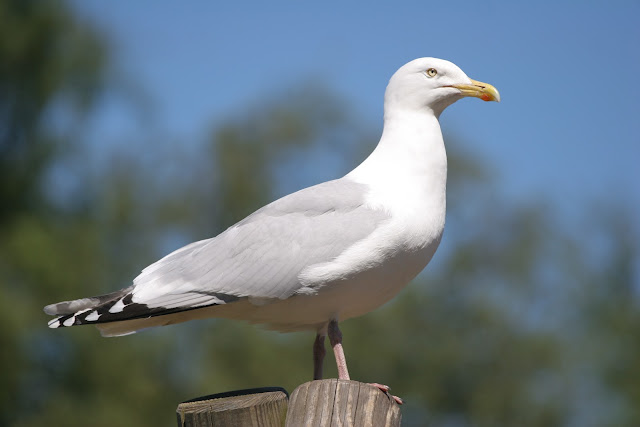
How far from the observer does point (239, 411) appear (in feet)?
10.3

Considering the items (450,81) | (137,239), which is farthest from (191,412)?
(137,239)

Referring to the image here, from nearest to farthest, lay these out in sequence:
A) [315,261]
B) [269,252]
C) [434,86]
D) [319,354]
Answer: [315,261] → [269,252] → [319,354] → [434,86]

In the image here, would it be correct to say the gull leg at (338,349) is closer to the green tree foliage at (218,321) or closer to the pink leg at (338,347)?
the pink leg at (338,347)

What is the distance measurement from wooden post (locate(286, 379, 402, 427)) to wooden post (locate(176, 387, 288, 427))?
8 centimetres

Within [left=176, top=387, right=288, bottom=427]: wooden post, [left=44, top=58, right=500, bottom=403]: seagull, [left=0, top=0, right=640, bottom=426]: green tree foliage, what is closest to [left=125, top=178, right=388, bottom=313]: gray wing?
[left=44, top=58, right=500, bottom=403]: seagull

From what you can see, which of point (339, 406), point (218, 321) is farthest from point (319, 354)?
point (218, 321)

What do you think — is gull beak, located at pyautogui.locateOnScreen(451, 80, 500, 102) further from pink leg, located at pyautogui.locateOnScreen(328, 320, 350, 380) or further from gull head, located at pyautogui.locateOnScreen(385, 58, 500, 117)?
pink leg, located at pyautogui.locateOnScreen(328, 320, 350, 380)

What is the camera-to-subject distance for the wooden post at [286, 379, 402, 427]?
310 cm

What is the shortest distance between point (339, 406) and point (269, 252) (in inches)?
41.0

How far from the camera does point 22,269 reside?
12.9 metres

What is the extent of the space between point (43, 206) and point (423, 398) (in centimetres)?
850

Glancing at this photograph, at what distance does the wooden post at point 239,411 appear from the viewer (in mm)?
3123

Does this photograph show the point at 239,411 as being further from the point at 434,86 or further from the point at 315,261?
the point at 434,86

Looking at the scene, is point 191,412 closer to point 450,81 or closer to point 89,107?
point 450,81
